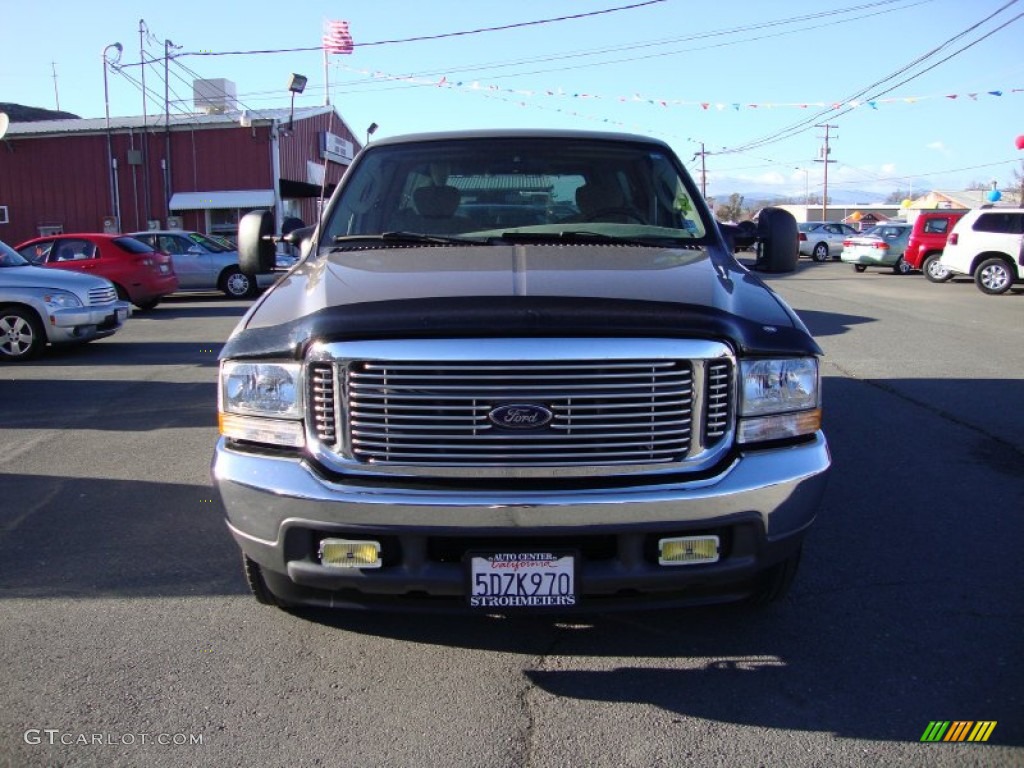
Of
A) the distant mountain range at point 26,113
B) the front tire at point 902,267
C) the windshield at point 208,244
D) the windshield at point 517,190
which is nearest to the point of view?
the windshield at point 517,190

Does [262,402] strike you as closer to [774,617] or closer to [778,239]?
[774,617]

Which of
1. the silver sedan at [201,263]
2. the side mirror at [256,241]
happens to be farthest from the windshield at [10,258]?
the silver sedan at [201,263]

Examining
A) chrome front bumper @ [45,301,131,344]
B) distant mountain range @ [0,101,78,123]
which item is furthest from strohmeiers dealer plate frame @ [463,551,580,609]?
distant mountain range @ [0,101,78,123]

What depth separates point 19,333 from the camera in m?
10.3

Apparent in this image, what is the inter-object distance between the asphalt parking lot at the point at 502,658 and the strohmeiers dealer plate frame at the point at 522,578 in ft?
1.25

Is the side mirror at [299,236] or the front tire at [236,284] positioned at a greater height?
the side mirror at [299,236]

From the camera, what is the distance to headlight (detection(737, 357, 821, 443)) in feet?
9.50

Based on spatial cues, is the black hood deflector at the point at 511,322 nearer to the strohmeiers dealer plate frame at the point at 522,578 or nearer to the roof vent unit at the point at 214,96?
the strohmeiers dealer plate frame at the point at 522,578

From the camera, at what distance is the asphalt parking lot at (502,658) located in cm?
267

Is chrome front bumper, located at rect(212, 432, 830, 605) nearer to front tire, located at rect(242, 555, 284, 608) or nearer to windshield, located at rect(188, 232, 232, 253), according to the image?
front tire, located at rect(242, 555, 284, 608)

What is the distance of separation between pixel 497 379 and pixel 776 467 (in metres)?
0.93

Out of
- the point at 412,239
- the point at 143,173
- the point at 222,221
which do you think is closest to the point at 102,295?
the point at 412,239

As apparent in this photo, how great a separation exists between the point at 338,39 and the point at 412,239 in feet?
71.5

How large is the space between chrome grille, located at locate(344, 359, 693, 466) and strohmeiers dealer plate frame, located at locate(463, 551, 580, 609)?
288mm
